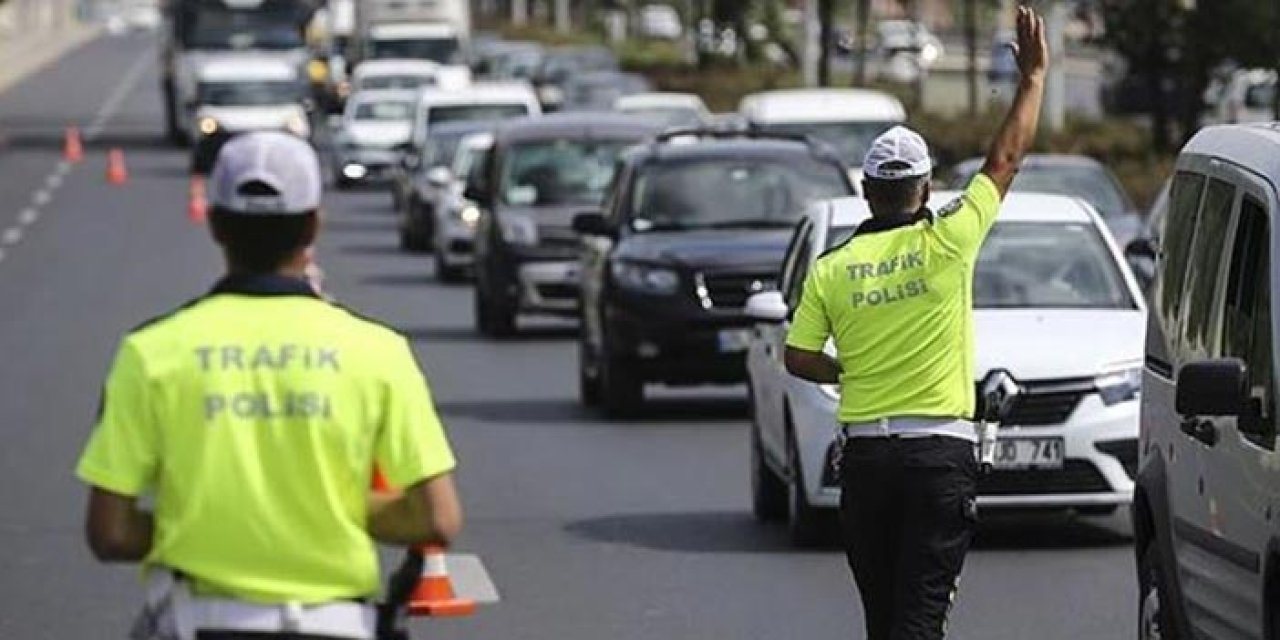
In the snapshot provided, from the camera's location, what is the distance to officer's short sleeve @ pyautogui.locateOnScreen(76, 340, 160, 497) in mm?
6488

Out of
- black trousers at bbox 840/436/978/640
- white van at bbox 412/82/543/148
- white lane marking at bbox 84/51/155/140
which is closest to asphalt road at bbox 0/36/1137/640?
black trousers at bbox 840/436/978/640

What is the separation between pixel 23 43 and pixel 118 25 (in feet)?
114

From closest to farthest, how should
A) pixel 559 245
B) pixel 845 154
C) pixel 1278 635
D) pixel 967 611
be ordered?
pixel 1278 635
pixel 967 611
pixel 559 245
pixel 845 154

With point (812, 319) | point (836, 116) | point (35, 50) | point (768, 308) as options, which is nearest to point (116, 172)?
point (836, 116)

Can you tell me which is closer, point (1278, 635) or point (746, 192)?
point (1278, 635)

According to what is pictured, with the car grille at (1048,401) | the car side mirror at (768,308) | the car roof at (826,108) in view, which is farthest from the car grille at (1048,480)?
the car roof at (826,108)

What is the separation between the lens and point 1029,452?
15.5 metres

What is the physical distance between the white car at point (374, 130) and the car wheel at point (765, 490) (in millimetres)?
39738

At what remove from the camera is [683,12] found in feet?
300

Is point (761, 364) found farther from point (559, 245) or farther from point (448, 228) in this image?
point (448, 228)

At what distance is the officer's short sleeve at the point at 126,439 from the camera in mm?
6488

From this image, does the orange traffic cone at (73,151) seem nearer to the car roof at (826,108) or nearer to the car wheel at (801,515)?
the car roof at (826,108)

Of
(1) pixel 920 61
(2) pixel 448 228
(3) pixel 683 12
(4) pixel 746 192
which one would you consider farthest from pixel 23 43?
(4) pixel 746 192

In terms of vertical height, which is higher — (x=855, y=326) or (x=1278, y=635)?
(x=855, y=326)
